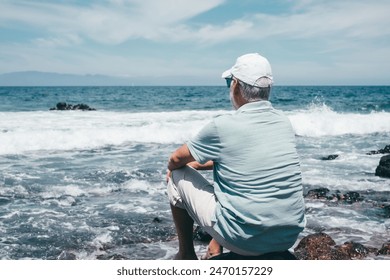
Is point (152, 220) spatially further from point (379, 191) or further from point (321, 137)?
point (321, 137)

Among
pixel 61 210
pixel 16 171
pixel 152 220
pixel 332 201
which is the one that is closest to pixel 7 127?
pixel 16 171

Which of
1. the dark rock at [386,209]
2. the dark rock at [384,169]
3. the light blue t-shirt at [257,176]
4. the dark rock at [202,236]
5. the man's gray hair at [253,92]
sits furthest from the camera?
the dark rock at [384,169]

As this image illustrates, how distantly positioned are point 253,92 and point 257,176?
59 centimetres

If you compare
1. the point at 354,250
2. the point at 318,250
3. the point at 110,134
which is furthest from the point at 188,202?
the point at 110,134

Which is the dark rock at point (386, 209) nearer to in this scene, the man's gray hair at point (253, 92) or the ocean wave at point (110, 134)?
the man's gray hair at point (253, 92)

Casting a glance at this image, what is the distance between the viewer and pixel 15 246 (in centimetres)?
559

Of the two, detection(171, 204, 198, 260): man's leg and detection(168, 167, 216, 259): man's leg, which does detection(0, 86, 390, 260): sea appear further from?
detection(171, 204, 198, 260): man's leg

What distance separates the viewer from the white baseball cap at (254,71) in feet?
8.91

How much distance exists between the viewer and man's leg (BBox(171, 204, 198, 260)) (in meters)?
3.48

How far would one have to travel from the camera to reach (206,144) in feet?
9.07

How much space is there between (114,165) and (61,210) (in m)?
4.12

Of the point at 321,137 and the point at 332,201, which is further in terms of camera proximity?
the point at 321,137

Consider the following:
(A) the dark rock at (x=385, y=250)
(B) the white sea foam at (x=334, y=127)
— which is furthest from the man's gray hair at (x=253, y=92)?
(B) the white sea foam at (x=334, y=127)

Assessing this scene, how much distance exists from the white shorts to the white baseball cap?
913mm
